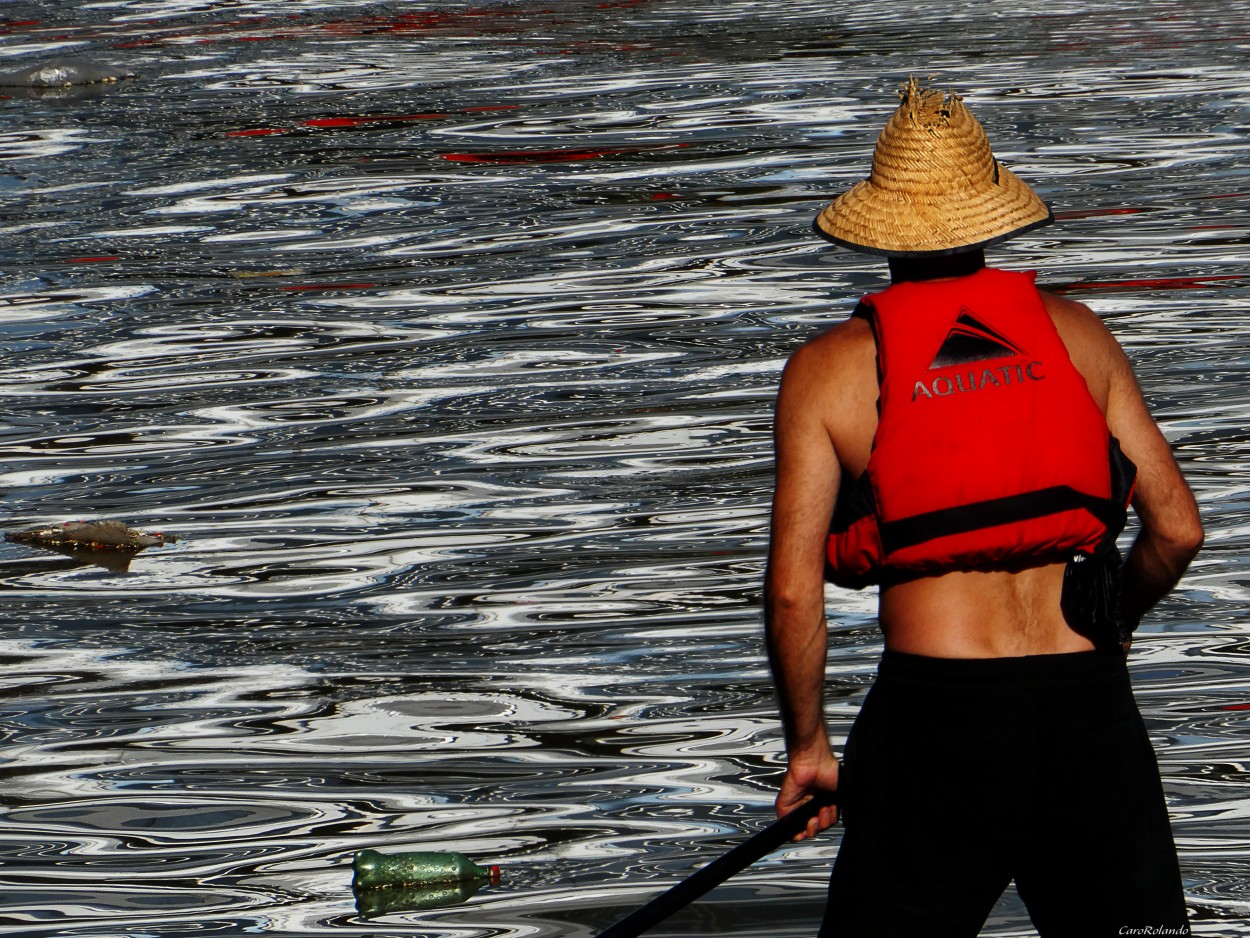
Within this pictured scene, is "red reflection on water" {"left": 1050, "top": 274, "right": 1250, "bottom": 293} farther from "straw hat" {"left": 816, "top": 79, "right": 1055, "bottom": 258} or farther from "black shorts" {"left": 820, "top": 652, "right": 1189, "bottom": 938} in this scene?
"black shorts" {"left": 820, "top": 652, "right": 1189, "bottom": 938}

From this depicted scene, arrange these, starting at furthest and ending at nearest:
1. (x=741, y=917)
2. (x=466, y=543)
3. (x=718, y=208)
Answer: (x=718, y=208)
(x=466, y=543)
(x=741, y=917)

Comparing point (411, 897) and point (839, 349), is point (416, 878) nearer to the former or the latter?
point (411, 897)

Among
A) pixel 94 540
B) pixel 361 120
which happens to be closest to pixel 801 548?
pixel 94 540

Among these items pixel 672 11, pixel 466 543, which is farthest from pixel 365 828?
pixel 672 11

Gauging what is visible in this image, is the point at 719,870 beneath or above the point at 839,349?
beneath

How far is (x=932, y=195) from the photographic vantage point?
298cm

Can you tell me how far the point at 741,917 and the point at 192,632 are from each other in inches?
90.3

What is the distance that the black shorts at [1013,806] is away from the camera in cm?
278

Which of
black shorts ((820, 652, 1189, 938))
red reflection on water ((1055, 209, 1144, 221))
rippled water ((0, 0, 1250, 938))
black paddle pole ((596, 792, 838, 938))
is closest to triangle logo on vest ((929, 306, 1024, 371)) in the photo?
black shorts ((820, 652, 1189, 938))

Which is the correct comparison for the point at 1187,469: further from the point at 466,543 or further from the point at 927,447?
the point at 927,447

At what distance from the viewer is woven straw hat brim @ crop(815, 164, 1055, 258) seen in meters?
2.93

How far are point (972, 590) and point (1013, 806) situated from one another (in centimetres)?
34

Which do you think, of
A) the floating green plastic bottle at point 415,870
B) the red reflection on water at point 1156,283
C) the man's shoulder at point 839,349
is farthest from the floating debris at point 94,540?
the red reflection on water at point 1156,283

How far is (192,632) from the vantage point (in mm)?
5559
